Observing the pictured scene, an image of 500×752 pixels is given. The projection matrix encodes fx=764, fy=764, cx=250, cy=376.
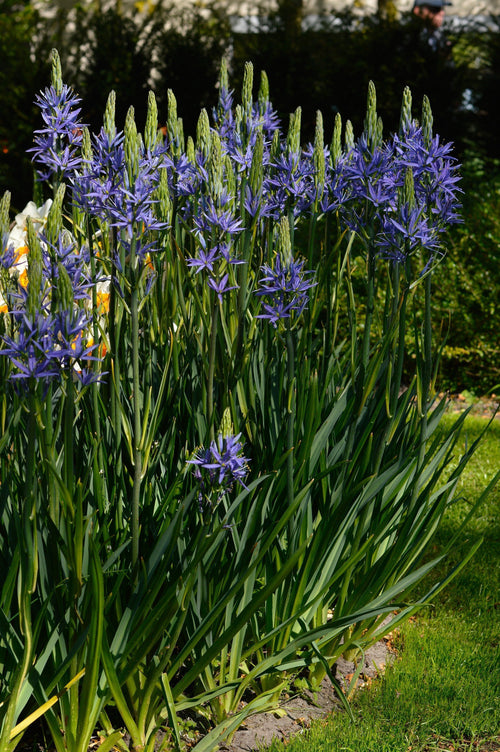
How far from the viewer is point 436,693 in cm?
260

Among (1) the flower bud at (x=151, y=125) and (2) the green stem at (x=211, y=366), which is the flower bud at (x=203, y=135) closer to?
(1) the flower bud at (x=151, y=125)

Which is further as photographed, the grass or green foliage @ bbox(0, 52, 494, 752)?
the grass

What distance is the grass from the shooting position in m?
2.34

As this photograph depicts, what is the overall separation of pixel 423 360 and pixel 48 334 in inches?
56.6

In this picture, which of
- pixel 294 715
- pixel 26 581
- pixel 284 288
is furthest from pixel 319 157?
pixel 294 715

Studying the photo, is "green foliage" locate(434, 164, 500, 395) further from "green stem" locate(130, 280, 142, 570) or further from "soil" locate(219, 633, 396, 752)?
"green stem" locate(130, 280, 142, 570)

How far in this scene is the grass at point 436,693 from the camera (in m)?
2.34

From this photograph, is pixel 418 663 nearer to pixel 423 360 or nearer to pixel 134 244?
pixel 423 360

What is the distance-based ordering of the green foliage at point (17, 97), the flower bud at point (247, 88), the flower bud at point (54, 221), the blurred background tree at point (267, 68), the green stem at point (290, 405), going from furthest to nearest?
the blurred background tree at point (267, 68) < the green foliage at point (17, 97) < the flower bud at point (247, 88) < the green stem at point (290, 405) < the flower bud at point (54, 221)

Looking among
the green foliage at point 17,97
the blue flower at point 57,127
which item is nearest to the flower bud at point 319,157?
the blue flower at point 57,127

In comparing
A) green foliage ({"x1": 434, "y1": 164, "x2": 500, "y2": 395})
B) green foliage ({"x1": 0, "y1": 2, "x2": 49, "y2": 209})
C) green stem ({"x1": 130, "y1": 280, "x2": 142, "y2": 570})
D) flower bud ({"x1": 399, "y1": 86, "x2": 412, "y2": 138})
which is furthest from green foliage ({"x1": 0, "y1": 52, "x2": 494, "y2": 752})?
green foliage ({"x1": 0, "y1": 2, "x2": 49, "y2": 209})

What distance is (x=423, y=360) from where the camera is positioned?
264 centimetres

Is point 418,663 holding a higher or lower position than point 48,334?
lower

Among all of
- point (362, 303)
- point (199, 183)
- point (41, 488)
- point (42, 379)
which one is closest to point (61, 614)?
point (41, 488)
